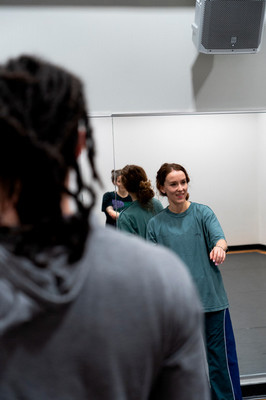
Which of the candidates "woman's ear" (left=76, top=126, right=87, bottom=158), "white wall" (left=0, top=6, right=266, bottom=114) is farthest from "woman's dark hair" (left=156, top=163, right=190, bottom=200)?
"woman's ear" (left=76, top=126, right=87, bottom=158)

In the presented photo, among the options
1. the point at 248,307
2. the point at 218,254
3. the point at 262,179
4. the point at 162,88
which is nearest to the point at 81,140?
the point at 218,254

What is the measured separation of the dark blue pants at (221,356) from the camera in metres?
2.64

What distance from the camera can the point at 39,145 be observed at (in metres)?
0.56

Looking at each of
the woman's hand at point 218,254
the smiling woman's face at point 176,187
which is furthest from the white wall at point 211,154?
the woman's hand at point 218,254

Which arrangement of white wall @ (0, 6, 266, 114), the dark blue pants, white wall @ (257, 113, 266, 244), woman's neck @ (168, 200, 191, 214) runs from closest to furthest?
the dark blue pants, woman's neck @ (168, 200, 191, 214), white wall @ (0, 6, 266, 114), white wall @ (257, 113, 266, 244)

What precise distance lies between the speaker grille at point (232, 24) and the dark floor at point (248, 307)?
145 cm

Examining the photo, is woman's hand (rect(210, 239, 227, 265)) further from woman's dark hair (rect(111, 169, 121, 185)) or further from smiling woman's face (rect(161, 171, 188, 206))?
woman's dark hair (rect(111, 169, 121, 185))

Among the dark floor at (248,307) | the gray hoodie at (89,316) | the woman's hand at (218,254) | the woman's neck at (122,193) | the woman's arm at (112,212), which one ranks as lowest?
the dark floor at (248,307)

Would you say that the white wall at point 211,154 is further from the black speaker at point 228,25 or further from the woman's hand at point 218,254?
the woman's hand at point 218,254

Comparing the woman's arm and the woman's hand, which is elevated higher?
the woman's arm

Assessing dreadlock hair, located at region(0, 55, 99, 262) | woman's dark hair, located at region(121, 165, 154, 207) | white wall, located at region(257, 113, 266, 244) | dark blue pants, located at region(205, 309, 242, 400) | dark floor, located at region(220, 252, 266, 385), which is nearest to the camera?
dreadlock hair, located at region(0, 55, 99, 262)

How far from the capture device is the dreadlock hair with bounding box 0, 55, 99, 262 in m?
0.57

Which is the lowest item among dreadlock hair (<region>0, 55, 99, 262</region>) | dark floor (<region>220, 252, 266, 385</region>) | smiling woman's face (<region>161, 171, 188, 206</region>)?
dark floor (<region>220, 252, 266, 385</region>)

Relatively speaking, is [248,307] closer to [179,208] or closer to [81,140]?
[179,208]
